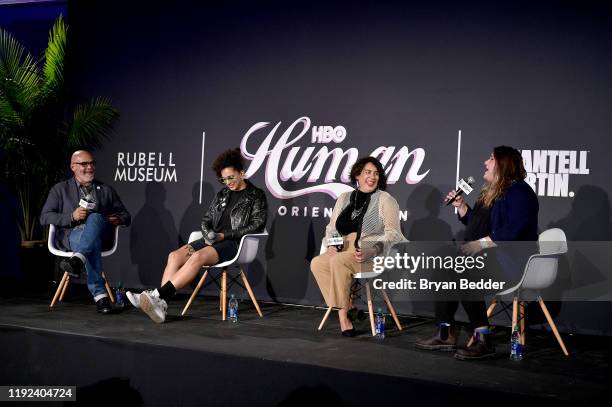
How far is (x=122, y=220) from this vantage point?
538 centimetres

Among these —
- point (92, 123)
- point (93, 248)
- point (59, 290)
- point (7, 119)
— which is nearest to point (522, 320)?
point (93, 248)

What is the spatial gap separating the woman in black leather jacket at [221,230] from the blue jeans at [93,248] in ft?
1.70

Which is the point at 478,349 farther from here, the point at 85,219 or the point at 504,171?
the point at 85,219

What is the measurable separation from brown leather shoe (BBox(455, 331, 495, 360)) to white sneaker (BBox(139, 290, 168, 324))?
6.51 ft

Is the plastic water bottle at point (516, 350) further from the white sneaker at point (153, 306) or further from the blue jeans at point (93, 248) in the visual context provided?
the blue jeans at point (93, 248)

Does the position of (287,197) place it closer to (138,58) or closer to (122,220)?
(122,220)

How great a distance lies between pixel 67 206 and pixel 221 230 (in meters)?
1.21

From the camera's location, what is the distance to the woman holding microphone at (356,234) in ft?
15.1

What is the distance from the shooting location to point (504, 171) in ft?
13.7

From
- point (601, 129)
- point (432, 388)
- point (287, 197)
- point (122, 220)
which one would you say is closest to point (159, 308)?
point (122, 220)

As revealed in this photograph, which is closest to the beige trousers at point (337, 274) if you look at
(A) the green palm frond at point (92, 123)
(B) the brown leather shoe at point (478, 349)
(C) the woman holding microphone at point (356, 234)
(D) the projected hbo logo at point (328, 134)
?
(C) the woman holding microphone at point (356, 234)

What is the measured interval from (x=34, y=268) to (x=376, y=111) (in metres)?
3.40

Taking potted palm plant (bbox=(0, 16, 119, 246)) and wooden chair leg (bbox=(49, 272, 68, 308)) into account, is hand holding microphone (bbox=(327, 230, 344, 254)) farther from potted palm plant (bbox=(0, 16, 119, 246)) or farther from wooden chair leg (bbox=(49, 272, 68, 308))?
potted palm plant (bbox=(0, 16, 119, 246))

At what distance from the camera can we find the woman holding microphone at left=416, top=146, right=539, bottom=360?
4.04 metres
